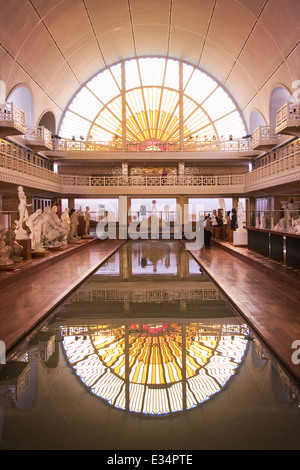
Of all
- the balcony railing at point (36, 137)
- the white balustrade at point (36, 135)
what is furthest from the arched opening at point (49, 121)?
the balcony railing at point (36, 137)

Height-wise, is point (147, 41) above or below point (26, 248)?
above

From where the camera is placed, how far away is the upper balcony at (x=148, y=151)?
31.4 metres

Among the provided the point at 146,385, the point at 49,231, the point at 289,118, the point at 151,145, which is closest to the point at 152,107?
the point at 151,145

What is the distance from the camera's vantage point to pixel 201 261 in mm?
13562

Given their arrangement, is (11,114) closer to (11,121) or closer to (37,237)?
(11,121)

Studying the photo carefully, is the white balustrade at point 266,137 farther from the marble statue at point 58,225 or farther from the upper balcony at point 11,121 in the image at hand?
the marble statue at point 58,225

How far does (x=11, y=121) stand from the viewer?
64.1ft

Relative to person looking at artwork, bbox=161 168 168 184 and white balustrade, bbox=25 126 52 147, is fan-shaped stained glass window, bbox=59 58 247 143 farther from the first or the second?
white balustrade, bbox=25 126 52 147

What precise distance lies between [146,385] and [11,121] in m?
18.1

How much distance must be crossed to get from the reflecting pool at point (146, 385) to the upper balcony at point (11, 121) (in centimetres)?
1502

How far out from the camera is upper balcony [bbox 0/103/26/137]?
64.3ft

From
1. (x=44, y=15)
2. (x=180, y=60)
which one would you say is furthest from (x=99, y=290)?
(x=180, y=60)

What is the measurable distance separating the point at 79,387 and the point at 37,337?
1668 millimetres
